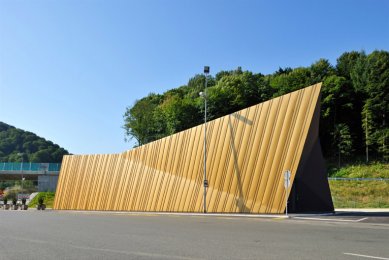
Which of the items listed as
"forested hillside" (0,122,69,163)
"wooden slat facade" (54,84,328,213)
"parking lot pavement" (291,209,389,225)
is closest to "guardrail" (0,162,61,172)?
"wooden slat facade" (54,84,328,213)

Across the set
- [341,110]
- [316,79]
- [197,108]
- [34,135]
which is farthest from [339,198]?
[34,135]

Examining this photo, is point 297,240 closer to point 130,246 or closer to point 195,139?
point 130,246

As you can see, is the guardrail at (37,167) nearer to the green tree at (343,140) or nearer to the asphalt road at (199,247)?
the green tree at (343,140)

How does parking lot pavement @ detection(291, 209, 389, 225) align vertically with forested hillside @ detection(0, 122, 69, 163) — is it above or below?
below

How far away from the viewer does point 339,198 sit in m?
46.4

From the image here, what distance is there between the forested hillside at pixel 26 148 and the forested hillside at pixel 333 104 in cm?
3857

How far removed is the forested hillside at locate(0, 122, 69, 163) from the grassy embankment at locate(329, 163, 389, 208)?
8673 cm

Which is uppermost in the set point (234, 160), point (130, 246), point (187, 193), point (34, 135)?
point (34, 135)

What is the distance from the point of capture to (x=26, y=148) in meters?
127

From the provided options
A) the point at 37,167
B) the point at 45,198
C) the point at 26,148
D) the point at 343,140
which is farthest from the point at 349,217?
the point at 26,148

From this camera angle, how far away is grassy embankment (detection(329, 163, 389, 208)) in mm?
42975

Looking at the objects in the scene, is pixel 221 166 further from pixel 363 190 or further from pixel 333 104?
pixel 333 104

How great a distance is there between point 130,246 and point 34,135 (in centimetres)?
13219

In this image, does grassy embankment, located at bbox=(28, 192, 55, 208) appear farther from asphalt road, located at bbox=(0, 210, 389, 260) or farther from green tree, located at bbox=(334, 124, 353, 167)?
asphalt road, located at bbox=(0, 210, 389, 260)
